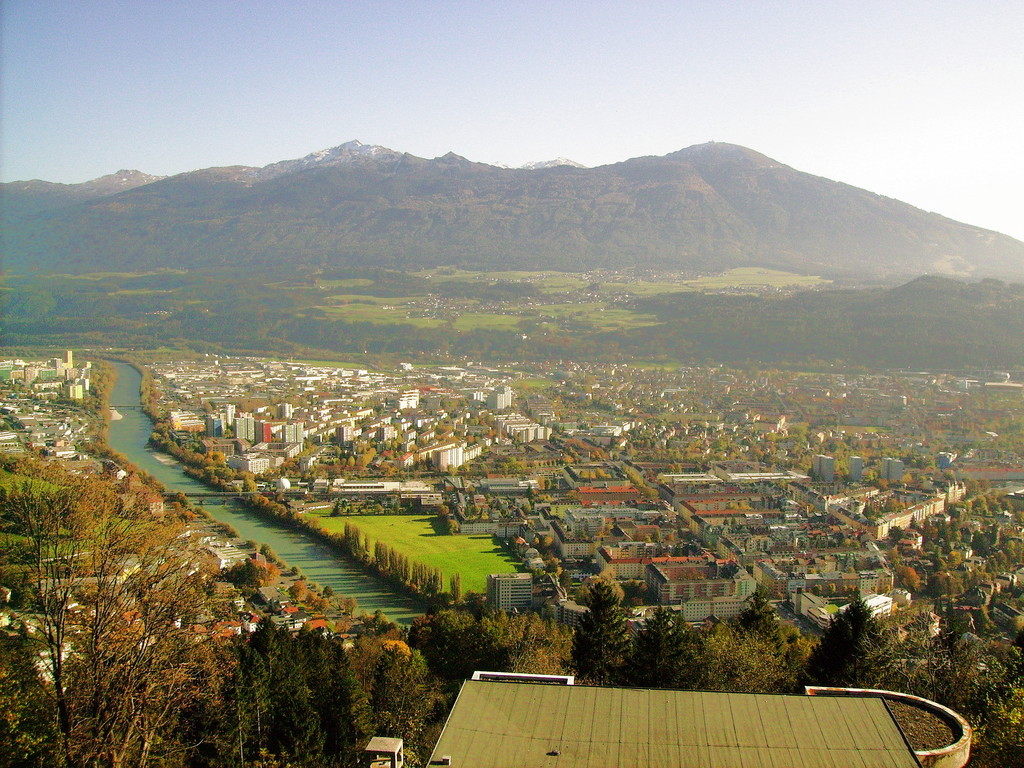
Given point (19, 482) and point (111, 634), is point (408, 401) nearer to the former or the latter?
point (19, 482)

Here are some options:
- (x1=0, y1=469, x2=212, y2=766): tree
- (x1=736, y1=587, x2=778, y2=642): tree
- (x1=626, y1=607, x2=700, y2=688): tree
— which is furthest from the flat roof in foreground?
(x1=736, y1=587, x2=778, y2=642): tree

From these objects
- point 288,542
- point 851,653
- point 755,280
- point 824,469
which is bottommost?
point 288,542

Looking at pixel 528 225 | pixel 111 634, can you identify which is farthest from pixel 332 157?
pixel 111 634

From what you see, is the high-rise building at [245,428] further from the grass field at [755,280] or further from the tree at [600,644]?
the grass field at [755,280]

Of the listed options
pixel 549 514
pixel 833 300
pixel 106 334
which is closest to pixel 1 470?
pixel 549 514

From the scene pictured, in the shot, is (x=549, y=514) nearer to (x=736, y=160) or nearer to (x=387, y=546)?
(x=387, y=546)
